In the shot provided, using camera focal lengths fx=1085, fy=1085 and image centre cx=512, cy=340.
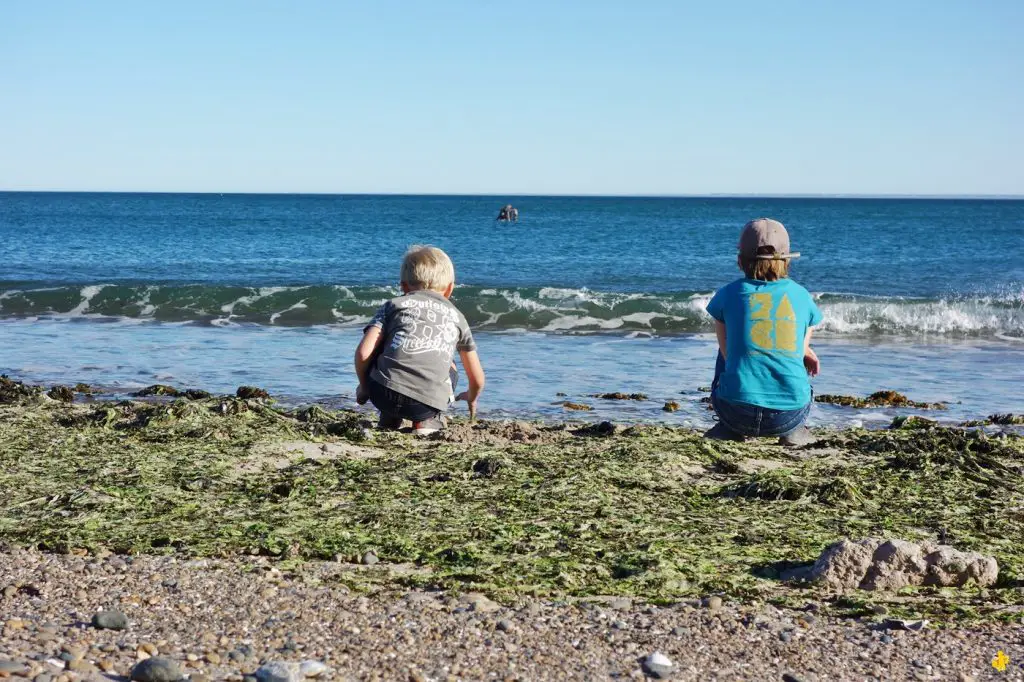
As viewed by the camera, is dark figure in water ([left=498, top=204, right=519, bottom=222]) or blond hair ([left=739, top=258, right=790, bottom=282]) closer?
blond hair ([left=739, top=258, right=790, bottom=282])

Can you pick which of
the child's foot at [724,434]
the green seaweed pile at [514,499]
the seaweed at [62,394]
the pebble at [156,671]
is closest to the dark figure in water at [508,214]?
the seaweed at [62,394]

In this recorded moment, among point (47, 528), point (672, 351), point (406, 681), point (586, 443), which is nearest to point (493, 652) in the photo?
point (406, 681)

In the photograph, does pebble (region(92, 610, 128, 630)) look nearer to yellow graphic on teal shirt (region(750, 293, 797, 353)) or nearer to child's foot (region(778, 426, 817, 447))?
yellow graphic on teal shirt (region(750, 293, 797, 353))

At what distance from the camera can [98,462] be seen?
6.12 m

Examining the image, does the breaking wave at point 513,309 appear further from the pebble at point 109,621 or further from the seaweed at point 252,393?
the pebble at point 109,621

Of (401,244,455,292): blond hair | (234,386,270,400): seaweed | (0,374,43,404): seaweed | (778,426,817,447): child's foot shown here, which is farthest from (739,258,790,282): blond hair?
(0,374,43,404): seaweed

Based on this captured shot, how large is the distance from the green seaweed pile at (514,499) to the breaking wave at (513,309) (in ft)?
36.7

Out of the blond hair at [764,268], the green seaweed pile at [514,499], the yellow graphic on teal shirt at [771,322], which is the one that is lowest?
the green seaweed pile at [514,499]

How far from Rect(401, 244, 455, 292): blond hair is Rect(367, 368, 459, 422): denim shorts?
706mm

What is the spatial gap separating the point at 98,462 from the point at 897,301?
62.9 ft

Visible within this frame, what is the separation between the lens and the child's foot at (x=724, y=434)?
645cm

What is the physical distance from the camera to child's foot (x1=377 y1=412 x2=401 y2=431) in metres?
7.03

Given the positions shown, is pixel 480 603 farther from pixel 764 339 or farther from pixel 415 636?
pixel 764 339

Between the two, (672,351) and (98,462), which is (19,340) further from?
(98,462)
